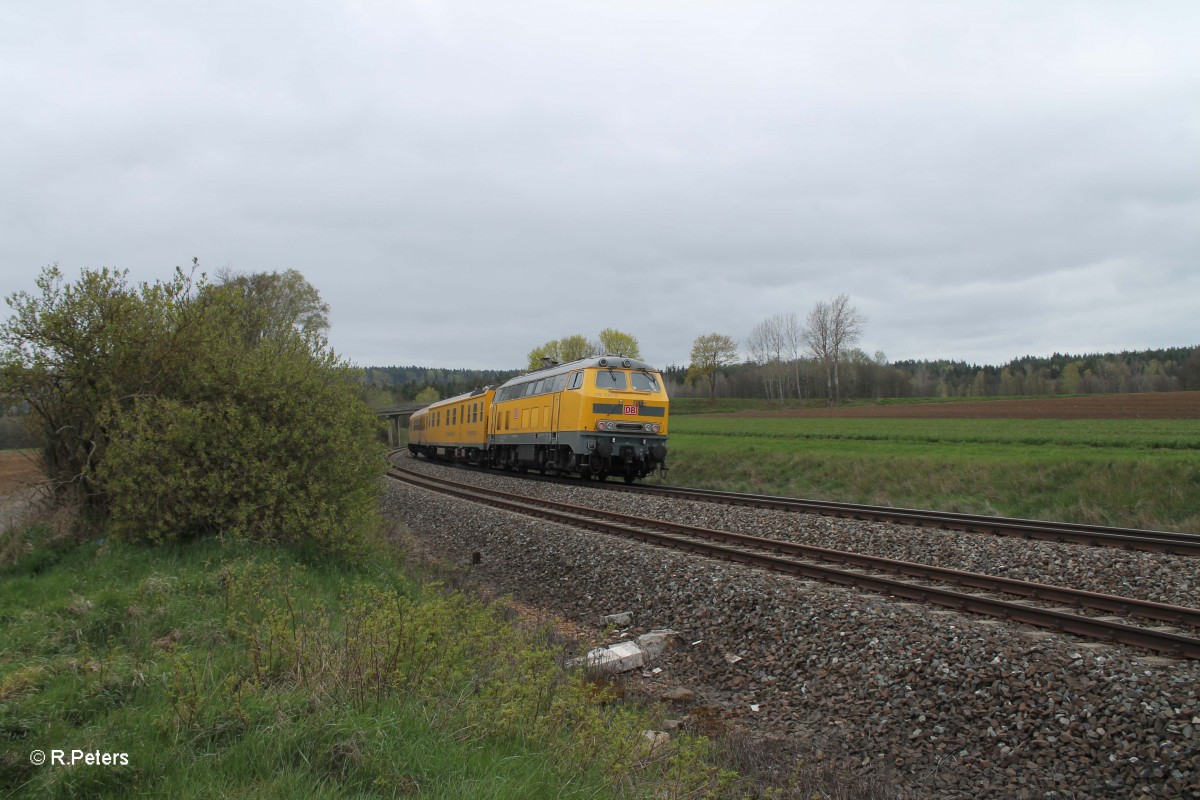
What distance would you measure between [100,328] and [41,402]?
1355 mm

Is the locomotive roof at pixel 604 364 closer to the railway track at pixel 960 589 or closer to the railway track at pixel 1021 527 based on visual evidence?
the railway track at pixel 1021 527

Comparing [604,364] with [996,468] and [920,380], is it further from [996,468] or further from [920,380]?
[920,380]

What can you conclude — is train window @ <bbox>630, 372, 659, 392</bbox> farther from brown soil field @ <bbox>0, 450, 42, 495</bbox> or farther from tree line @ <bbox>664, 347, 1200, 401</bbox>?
tree line @ <bbox>664, 347, 1200, 401</bbox>

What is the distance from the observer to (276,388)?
9.30 m

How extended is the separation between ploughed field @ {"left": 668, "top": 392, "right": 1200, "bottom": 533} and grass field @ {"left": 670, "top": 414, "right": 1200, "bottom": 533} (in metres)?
0.03

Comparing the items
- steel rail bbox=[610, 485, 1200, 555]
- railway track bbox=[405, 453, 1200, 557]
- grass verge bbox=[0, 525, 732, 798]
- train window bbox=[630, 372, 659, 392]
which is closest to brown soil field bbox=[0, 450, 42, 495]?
grass verge bbox=[0, 525, 732, 798]

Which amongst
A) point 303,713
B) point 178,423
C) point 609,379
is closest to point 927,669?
point 303,713

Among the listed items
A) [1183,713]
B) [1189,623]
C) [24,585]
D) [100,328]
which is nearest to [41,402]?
[100,328]

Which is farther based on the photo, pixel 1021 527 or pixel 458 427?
pixel 458 427

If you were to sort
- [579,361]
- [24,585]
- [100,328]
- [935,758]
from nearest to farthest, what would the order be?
[935,758] < [24,585] < [100,328] < [579,361]

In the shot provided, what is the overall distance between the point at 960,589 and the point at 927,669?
101 inches

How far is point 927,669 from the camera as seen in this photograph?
537cm

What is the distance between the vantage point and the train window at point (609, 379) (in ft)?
62.2

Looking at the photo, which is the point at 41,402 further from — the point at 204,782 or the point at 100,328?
the point at 204,782
